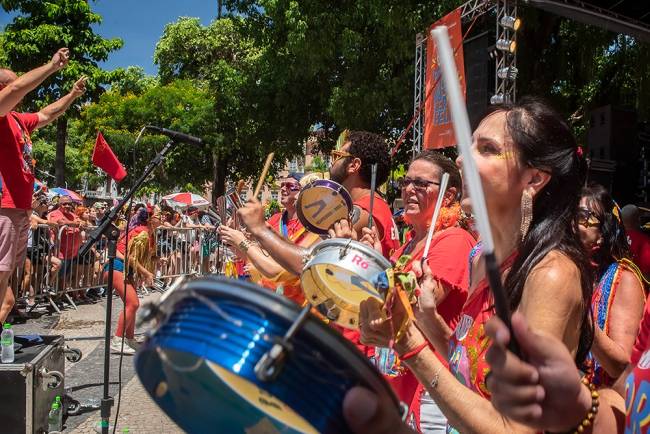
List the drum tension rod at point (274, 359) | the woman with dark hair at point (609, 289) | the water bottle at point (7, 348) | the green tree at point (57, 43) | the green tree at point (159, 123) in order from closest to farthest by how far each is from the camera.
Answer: the drum tension rod at point (274, 359), the woman with dark hair at point (609, 289), the water bottle at point (7, 348), the green tree at point (57, 43), the green tree at point (159, 123)

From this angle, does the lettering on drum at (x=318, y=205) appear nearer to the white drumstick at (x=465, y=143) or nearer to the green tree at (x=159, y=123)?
the white drumstick at (x=465, y=143)

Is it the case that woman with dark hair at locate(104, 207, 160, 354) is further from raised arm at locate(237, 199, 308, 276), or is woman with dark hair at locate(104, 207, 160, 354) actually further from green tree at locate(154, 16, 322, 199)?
green tree at locate(154, 16, 322, 199)

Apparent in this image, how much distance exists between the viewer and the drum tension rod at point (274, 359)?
2.99 feet

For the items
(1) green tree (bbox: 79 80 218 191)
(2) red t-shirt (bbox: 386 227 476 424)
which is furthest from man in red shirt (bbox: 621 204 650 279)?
(1) green tree (bbox: 79 80 218 191)

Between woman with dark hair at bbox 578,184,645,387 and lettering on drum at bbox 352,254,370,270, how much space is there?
855mm

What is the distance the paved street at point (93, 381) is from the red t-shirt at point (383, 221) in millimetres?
1269

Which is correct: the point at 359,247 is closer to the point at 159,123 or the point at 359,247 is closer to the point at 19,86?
the point at 19,86

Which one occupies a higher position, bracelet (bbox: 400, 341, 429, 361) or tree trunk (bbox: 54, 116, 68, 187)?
tree trunk (bbox: 54, 116, 68, 187)

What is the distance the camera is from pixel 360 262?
1.89m

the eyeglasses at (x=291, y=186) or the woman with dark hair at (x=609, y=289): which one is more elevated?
the eyeglasses at (x=291, y=186)

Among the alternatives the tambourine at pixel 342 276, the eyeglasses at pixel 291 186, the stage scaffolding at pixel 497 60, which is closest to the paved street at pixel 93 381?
the tambourine at pixel 342 276

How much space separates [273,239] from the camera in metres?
3.08

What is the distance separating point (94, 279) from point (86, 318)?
A: 2.09m

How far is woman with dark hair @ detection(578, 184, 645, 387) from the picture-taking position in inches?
92.4
